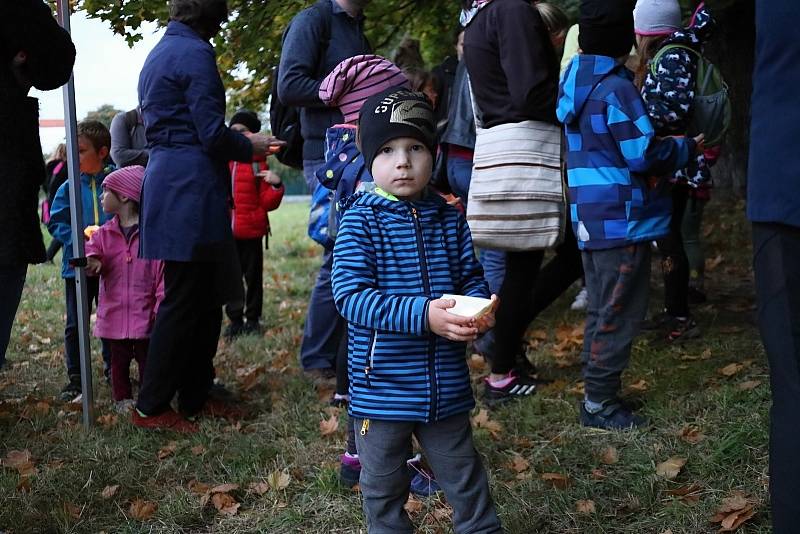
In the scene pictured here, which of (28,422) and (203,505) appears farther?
(28,422)

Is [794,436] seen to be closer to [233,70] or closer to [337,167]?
[337,167]

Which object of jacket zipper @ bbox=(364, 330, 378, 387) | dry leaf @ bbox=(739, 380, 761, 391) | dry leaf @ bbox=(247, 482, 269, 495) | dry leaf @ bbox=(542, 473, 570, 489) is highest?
jacket zipper @ bbox=(364, 330, 378, 387)

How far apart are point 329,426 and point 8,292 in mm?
1725

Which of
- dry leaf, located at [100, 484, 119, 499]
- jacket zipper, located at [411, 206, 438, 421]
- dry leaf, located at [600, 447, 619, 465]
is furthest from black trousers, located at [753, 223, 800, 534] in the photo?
dry leaf, located at [100, 484, 119, 499]

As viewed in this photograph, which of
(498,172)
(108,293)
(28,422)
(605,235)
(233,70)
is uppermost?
(233,70)

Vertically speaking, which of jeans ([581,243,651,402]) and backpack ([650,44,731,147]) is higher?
backpack ([650,44,731,147])

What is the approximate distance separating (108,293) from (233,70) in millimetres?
3293

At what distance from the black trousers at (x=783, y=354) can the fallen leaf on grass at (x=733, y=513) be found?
31.1 inches

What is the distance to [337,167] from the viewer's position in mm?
3818

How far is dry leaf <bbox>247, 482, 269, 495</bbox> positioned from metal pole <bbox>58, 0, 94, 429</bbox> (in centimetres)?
126

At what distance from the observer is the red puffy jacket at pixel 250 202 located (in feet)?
24.3

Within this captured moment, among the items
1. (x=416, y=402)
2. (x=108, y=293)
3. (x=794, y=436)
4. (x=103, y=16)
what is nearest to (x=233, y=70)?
(x=103, y=16)

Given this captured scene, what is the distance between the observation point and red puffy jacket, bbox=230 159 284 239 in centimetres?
740

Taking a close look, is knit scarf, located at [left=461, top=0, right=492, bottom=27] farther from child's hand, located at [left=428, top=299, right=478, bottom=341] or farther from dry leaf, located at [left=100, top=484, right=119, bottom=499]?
dry leaf, located at [left=100, top=484, right=119, bottom=499]
